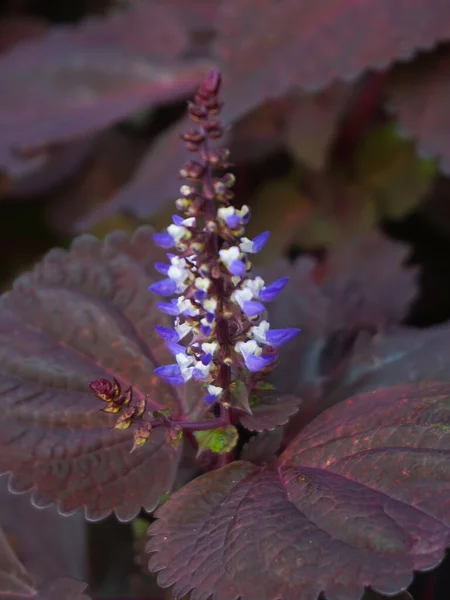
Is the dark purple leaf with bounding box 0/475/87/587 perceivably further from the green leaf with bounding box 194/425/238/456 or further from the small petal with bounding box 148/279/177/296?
the small petal with bounding box 148/279/177/296

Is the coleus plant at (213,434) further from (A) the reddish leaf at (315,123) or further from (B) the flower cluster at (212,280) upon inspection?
(A) the reddish leaf at (315,123)

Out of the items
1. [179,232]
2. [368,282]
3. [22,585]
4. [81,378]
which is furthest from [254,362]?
[368,282]

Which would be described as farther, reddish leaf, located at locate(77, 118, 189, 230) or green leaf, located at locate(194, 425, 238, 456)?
reddish leaf, located at locate(77, 118, 189, 230)

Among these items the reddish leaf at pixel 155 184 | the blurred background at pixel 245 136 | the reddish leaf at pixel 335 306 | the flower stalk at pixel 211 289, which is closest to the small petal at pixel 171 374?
the flower stalk at pixel 211 289

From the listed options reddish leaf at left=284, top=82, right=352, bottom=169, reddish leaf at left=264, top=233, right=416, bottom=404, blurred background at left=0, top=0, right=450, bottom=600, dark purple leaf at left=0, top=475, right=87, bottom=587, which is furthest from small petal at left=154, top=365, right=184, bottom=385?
reddish leaf at left=284, top=82, right=352, bottom=169

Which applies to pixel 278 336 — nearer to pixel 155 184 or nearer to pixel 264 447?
pixel 264 447

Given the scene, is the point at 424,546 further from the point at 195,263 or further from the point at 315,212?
the point at 315,212
